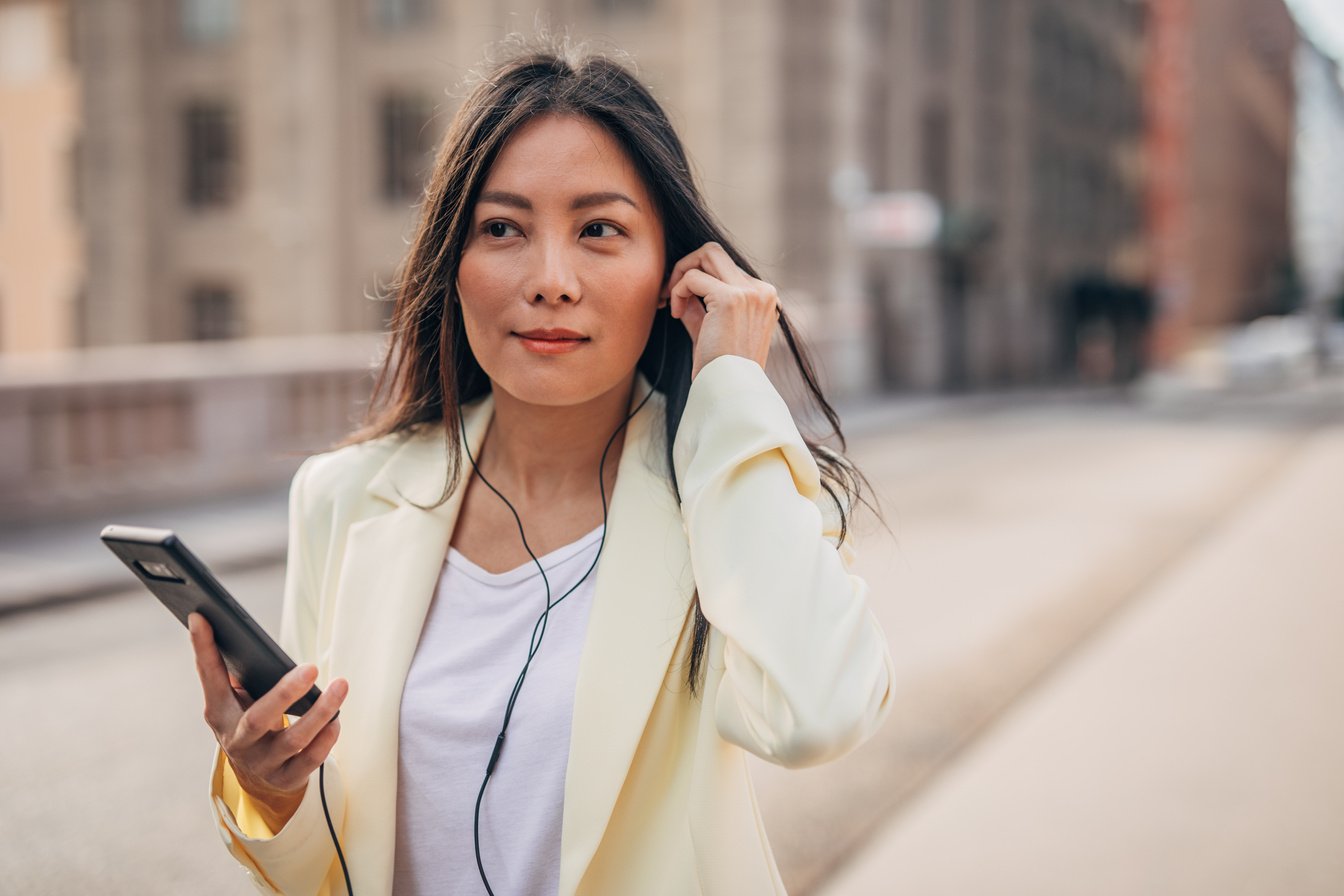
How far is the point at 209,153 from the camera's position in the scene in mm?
30719

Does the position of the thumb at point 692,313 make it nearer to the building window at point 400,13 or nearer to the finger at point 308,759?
the finger at point 308,759

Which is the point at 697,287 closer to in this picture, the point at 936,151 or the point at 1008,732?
the point at 1008,732

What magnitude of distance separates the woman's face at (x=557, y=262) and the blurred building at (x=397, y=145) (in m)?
23.8

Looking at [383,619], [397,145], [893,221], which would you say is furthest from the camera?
[397,145]

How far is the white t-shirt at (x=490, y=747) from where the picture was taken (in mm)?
1725

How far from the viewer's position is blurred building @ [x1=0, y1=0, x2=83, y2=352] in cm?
3341

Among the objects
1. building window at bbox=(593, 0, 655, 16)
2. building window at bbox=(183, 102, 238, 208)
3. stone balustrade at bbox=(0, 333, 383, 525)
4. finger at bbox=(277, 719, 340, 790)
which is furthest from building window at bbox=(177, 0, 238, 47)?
finger at bbox=(277, 719, 340, 790)

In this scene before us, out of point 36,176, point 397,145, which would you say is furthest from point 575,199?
point 36,176

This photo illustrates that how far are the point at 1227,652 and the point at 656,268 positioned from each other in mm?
6112

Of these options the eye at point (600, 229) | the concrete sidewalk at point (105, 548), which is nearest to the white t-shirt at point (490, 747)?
the eye at point (600, 229)

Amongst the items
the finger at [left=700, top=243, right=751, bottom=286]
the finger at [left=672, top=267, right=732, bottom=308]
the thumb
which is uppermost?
the finger at [left=700, top=243, right=751, bottom=286]

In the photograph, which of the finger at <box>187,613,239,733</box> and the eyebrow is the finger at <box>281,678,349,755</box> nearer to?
the finger at <box>187,613,239,733</box>

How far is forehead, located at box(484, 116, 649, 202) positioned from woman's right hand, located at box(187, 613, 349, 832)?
2.36 feet

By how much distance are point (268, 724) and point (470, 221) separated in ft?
2.47
